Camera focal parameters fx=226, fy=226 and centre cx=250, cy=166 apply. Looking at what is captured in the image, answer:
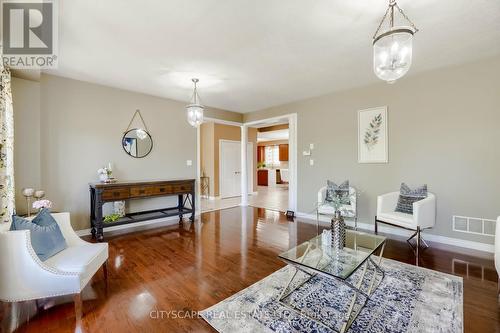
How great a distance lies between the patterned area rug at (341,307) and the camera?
1.67m

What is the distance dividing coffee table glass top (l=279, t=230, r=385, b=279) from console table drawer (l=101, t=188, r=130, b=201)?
9.86 feet

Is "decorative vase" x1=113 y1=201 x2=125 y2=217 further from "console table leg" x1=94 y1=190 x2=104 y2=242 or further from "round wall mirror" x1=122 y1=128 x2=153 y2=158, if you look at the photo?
"round wall mirror" x1=122 y1=128 x2=153 y2=158

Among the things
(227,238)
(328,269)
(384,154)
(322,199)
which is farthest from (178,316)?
(384,154)

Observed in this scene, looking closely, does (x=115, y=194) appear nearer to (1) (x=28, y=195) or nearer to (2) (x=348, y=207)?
(1) (x=28, y=195)

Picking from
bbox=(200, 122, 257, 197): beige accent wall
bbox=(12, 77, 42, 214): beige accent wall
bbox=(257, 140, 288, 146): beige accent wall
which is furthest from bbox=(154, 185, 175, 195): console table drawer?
bbox=(257, 140, 288, 146): beige accent wall

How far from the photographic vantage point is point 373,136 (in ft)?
13.4

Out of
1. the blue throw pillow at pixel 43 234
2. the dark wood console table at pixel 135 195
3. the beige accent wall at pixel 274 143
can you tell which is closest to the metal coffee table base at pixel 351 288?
the blue throw pillow at pixel 43 234

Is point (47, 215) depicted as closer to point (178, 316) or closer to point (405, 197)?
point (178, 316)

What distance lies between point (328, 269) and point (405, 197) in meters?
2.52

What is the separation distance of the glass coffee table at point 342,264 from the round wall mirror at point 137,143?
3.60m

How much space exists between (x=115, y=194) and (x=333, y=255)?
3433 millimetres

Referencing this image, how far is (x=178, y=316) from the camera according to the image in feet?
5.93

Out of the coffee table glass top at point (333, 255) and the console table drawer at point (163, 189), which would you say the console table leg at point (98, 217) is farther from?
the coffee table glass top at point (333, 255)

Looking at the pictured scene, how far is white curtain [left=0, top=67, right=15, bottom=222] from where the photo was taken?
7.76 feet
